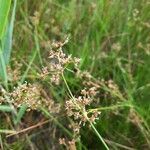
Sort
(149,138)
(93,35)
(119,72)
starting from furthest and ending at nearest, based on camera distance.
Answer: (93,35), (119,72), (149,138)

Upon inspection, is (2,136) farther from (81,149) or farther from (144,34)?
(144,34)

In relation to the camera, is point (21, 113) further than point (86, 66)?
No

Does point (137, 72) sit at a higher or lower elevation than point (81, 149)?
higher

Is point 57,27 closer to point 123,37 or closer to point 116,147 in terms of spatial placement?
point 123,37

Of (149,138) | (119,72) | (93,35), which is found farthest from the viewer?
(93,35)

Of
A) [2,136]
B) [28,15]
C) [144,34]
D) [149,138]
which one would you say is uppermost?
[28,15]

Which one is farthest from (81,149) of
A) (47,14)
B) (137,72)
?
(47,14)

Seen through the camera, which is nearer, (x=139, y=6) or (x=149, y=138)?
(x=149, y=138)
